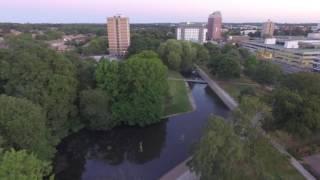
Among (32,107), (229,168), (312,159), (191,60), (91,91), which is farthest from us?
(191,60)

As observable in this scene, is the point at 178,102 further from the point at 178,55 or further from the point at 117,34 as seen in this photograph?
the point at 117,34

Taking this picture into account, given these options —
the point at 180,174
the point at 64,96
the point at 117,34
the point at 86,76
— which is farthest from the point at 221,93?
the point at 117,34

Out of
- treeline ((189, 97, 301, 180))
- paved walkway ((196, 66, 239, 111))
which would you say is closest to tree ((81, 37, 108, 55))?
paved walkway ((196, 66, 239, 111))

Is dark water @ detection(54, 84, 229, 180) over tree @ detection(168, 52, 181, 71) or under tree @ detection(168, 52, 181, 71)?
under

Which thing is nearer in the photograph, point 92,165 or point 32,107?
point 32,107

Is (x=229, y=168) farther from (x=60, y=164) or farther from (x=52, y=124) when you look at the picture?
(x=52, y=124)

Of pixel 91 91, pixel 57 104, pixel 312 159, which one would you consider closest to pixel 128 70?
pixel 91 91

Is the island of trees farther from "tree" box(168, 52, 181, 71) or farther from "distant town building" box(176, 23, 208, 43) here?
"distant town building" box(176, 23, 208, 43)
